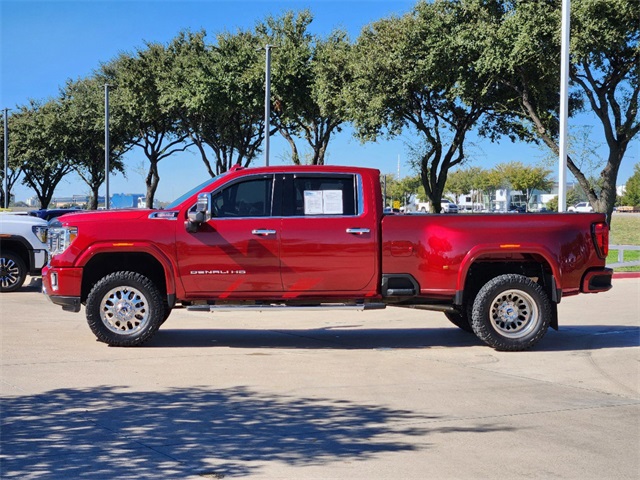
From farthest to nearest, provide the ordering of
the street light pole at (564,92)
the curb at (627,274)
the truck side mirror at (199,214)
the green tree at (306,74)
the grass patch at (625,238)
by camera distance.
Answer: the green tree at (306,74) < the grass patch at (625,238) < the curb at (627,274) < the street light pole at (564,92) < the truck side mirror at (199,214)

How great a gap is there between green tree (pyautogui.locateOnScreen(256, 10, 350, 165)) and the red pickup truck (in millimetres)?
25198

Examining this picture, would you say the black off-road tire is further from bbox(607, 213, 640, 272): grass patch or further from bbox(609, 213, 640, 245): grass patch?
bbox(609, 213, 640, 245): grass patch

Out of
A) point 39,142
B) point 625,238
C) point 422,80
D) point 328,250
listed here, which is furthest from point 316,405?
point 39,142

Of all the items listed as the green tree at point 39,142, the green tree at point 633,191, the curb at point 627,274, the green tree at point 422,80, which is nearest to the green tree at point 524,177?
the green tree at point 633,191

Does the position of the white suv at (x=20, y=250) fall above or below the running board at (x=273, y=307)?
above

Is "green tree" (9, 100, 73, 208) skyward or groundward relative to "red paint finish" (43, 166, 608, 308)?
skyward

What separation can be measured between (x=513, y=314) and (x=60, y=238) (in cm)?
575

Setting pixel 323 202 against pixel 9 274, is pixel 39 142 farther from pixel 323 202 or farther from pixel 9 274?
pixel 323 202

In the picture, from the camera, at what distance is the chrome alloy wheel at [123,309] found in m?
10.7

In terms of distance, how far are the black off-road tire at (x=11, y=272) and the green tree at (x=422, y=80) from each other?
17.6 m

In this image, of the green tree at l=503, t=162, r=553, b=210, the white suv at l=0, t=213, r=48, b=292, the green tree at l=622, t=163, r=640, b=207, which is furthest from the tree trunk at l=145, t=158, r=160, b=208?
the green tree at l=622, t=163, r=640, b=207

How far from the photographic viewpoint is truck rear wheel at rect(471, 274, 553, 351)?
424 inches

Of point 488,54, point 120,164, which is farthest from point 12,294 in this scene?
point 120,164

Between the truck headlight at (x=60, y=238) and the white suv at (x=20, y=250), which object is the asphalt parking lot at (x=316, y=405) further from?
the white suv at (x=20, y=250)
